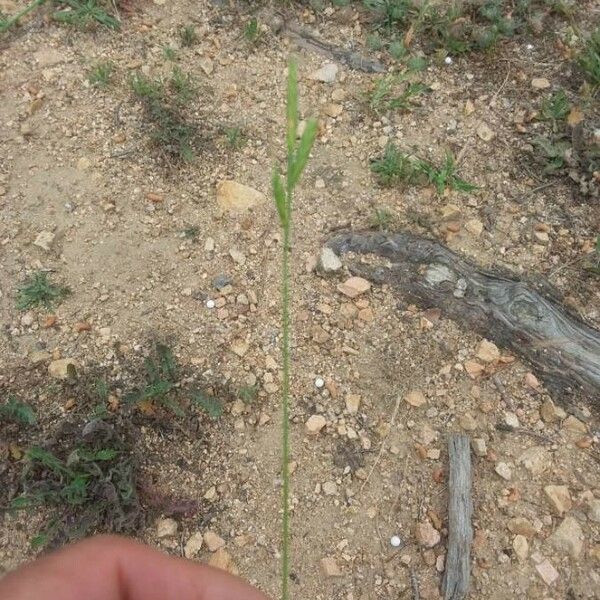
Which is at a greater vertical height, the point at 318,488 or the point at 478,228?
the point at 478,228

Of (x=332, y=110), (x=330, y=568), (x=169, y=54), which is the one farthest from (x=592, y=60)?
(x=330, y=568)

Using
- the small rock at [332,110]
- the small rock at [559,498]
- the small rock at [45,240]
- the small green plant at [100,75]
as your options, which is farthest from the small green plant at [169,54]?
the small rock at [559,498]

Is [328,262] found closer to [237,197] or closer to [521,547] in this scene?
[237,197]

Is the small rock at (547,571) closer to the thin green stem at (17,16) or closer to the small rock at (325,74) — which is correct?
the small rock at (325,74)

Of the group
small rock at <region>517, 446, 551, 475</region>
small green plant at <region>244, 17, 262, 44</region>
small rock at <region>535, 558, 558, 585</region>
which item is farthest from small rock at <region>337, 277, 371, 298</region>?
small green plant at <region>244, 17, 262, 44</region>

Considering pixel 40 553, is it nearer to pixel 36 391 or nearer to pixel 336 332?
pixel 36 391

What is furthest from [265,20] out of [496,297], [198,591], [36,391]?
[198,591]

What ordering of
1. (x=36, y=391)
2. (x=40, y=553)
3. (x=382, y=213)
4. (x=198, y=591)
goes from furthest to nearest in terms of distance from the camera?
(x=382, y=213), (x=36, y=391), (x=40, y=553), (x=198, y=591)
